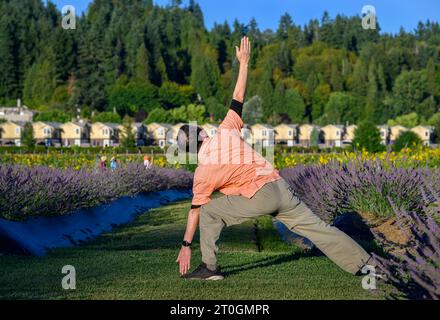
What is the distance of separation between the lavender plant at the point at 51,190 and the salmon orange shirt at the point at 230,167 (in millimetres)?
5374

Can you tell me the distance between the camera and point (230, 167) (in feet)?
19.8

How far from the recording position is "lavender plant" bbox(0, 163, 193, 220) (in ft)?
34.6

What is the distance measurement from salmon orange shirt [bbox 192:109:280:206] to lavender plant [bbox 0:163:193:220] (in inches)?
212

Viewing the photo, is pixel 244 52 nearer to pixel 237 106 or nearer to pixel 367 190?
pixel 237 106

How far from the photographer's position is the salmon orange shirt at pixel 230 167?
6.04 metres

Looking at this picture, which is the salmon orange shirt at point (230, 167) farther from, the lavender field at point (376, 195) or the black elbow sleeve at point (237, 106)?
the lavender field at point (376, 195)

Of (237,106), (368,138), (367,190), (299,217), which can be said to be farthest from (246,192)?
(368,138)

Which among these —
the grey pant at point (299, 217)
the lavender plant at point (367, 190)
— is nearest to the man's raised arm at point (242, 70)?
the grey pant at point (299, 217)

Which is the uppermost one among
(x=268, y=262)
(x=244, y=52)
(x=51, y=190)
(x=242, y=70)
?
(x=244, y=52)

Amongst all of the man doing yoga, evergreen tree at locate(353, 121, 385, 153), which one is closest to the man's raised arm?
the man doing yoga

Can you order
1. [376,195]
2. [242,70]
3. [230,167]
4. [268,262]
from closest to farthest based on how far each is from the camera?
[230,167] → [242,70] → [268,262] → [376,195]

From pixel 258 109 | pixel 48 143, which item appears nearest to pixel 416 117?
pixel 258 109

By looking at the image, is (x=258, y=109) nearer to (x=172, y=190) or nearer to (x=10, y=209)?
(x=172, y=190)

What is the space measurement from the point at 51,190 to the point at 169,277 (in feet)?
18.7
